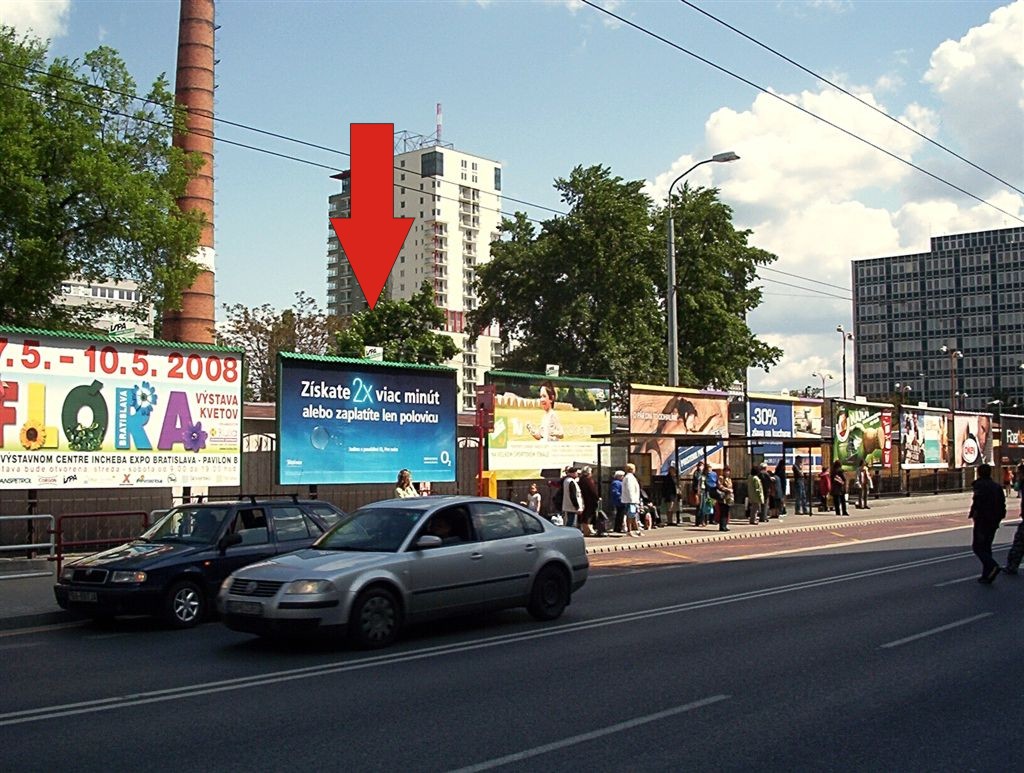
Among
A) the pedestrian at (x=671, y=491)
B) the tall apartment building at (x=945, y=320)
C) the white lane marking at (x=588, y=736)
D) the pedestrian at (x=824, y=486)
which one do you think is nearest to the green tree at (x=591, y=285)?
the pedestrian at (x=824, y=486)

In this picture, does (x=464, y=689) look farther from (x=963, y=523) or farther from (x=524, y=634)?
(x=963, y=523)

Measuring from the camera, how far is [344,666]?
10.3 meters

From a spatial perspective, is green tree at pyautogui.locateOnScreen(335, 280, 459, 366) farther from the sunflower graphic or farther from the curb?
the sunflower graphic

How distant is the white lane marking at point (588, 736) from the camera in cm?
669

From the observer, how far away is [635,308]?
2270 inches

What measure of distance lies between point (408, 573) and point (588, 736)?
4.49 meters

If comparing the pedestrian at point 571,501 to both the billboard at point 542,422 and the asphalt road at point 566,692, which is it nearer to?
the billboard at point 542,422

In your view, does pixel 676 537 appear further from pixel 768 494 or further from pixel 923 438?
pixel 923 438

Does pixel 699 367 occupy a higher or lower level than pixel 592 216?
lower

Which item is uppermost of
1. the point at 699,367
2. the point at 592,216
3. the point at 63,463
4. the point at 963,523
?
the point at 592,216

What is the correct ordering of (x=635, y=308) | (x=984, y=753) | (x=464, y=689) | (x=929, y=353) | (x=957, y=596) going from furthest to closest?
(x=929, y=353) → (x=635, y=308) → (x=957, y=596) → (x=464, y=689) → (x=984, y=753)

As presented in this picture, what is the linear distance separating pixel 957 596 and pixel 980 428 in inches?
1898

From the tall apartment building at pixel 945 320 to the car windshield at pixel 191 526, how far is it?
14890cm

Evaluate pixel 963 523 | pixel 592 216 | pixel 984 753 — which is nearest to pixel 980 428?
pixel 592 216
